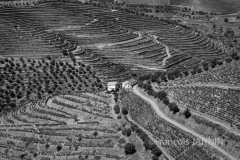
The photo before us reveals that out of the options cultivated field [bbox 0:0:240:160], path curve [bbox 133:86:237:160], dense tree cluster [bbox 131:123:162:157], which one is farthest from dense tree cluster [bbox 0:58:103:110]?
dense tree cluster [bbox 131:123:162:157]

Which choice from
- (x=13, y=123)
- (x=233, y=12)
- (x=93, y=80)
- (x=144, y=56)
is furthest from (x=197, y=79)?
(x=233, y=12)

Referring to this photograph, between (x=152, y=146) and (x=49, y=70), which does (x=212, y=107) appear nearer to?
(x=152, y=146)

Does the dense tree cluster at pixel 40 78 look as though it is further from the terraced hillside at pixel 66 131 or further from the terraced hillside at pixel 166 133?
the terraced hillside at pixel 166 133

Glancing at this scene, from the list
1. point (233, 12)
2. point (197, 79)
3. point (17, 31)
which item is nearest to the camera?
point (197, 79)

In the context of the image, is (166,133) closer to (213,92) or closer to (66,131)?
(213,92)

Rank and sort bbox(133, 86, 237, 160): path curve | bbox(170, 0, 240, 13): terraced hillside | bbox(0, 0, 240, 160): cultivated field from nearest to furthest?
1. bbox(133, 86, 237, 160): path curve
2. bbox(0, 0, 240, 160): cultivated field
3. bbox(170, 0, 240, 13): terraced hillside

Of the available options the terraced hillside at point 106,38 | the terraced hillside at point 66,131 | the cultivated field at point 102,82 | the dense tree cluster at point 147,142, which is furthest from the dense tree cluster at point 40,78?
the dense tree cluster at point 147,142

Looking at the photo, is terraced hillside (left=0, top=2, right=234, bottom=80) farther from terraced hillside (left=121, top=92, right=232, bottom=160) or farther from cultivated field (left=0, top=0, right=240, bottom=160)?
terraced hillside (left=121, top=92, right=232, bottom=160)
